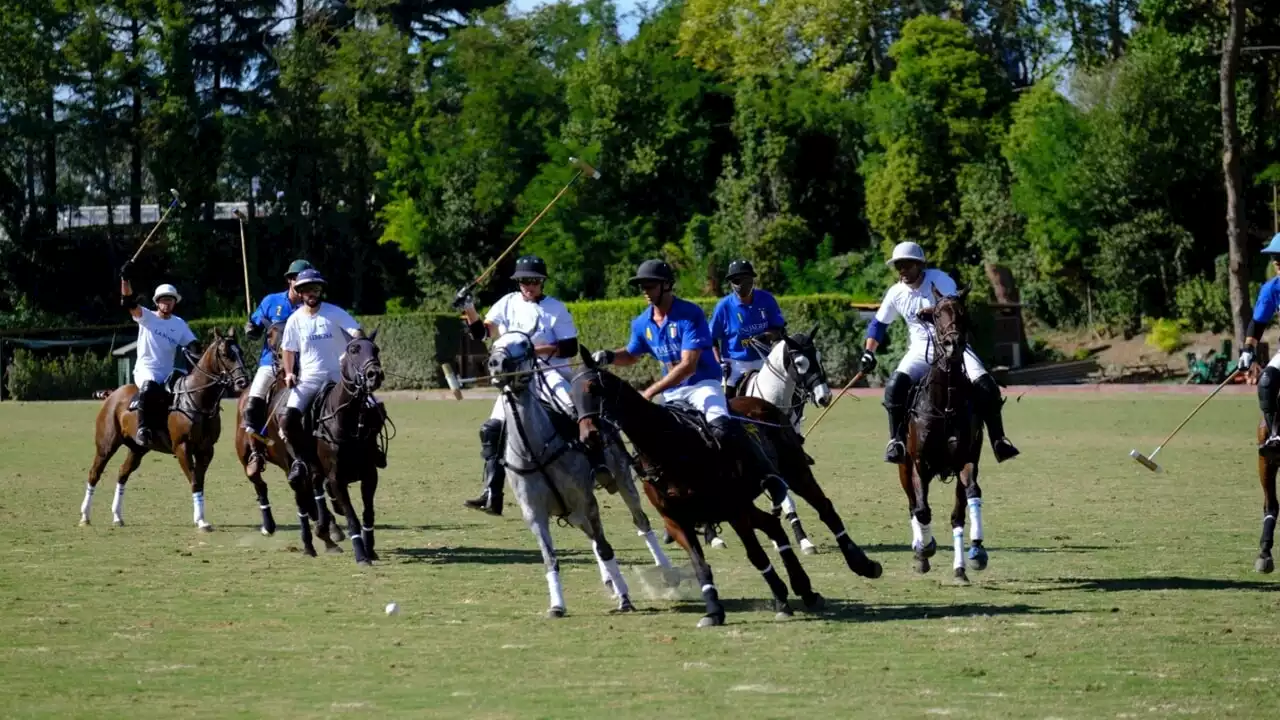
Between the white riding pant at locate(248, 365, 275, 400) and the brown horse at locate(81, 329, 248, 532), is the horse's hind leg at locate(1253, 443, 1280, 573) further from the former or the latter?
the brown horse at locate(81, 329, 248, 532)

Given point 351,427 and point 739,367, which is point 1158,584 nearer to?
point 739,367

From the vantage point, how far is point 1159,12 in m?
54.4

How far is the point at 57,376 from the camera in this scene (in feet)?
181

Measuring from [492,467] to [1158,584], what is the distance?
173 inches

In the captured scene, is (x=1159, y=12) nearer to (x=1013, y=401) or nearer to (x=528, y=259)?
(x=1013, y=401)

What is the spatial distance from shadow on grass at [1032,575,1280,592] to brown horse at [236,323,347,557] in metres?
5.55

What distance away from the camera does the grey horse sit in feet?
38.1

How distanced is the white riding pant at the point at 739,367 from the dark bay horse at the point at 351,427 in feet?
9.24

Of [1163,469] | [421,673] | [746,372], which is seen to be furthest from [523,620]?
[1163,469]

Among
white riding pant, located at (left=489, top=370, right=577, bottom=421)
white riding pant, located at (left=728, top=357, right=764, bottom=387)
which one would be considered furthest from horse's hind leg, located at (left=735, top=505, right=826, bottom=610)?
white riding pant, located at (left=728, top=357, right=764, bottom=387)

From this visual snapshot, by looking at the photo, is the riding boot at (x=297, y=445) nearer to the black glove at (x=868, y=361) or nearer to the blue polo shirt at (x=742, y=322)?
the blue polo shirt at (x=742, y=322)

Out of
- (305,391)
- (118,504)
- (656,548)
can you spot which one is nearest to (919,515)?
(656,548)

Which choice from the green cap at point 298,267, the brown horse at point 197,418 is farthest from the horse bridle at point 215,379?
the green cap at point 298,267

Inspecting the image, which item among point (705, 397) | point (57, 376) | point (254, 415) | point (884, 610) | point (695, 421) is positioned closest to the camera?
point (695, 421)
